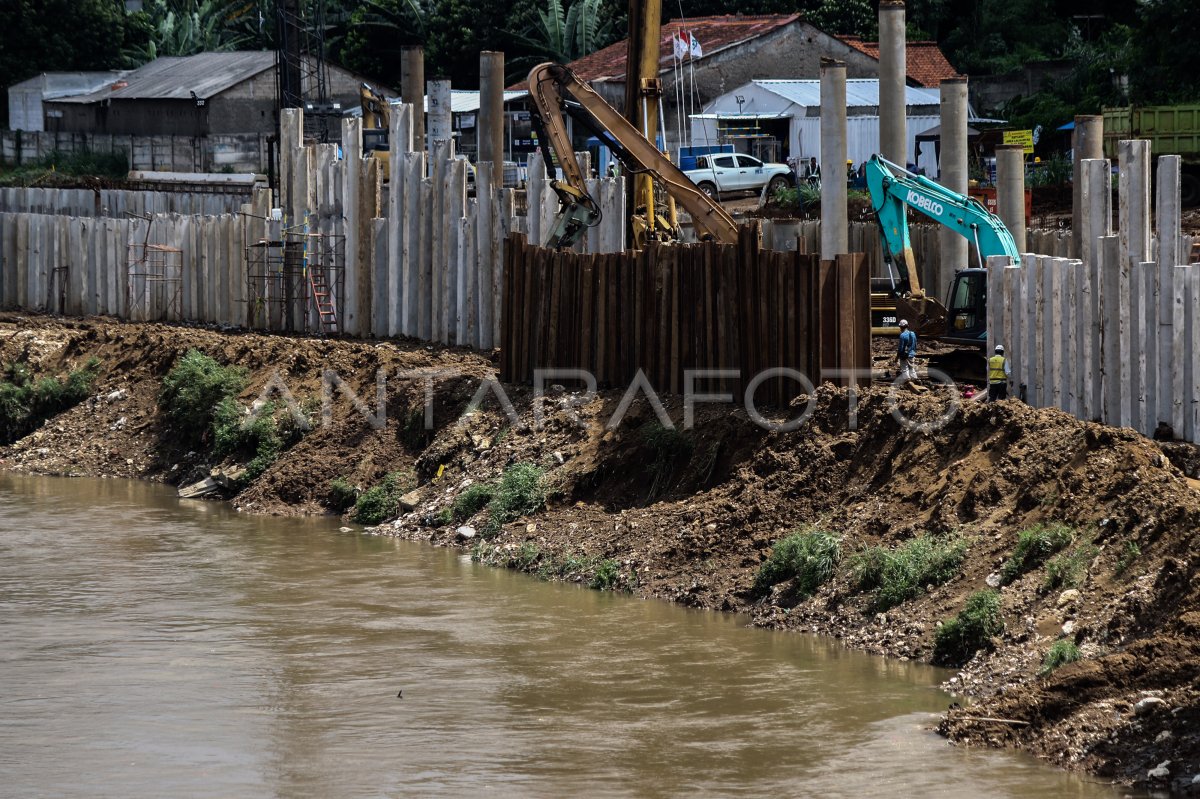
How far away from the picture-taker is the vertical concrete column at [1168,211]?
16.0 meters

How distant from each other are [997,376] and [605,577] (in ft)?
14.5

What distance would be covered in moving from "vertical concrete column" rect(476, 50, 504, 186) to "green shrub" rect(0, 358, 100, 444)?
8.97 metres

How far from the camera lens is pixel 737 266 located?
18.5 m

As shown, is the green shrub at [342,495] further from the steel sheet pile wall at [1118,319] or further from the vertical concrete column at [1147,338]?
the vertical concrete column at [1147,338]

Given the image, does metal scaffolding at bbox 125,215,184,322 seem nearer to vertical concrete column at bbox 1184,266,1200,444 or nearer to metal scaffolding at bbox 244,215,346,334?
metal scaffolding at bbox 244,215,346,334

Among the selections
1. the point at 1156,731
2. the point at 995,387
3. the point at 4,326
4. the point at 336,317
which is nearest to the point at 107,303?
the point at 4,326

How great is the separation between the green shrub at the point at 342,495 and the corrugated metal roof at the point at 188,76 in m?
36.5

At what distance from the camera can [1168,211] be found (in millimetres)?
16203

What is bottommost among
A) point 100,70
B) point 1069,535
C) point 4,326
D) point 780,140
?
point 1069,535

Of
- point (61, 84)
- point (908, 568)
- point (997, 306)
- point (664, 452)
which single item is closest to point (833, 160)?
point (997, 306)

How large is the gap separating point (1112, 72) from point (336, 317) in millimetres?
28822

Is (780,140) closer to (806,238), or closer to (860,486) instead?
(806,238)

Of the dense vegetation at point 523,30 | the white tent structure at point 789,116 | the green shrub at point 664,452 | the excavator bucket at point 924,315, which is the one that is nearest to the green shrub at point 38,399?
the green shrub at point 664,452

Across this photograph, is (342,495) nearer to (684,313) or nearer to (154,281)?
(684,313)
